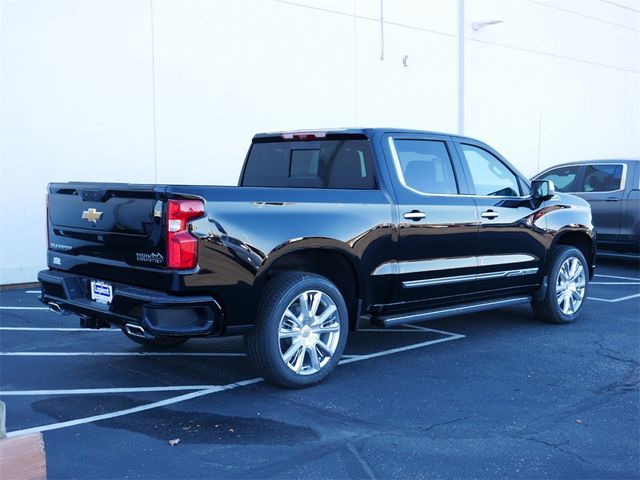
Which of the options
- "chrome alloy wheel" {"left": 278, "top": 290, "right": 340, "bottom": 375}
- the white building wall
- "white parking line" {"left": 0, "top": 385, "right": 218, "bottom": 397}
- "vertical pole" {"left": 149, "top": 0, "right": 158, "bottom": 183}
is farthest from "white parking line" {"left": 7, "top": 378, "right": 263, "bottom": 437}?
"vertical pole" {"left": 149, "top": 0, "right": 158, "bottom": 183}

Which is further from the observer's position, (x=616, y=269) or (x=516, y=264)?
(x=616, y=269)

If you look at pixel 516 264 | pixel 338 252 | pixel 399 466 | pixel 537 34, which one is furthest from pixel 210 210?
pixel 537 34

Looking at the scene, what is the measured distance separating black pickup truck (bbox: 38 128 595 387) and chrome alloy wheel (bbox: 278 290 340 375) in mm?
11

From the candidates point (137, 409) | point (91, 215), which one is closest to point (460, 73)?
point (91, 215)

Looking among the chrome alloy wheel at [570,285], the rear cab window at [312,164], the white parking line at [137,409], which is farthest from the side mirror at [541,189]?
the white parking line at [137,409]

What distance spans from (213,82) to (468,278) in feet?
21.5

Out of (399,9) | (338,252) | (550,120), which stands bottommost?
(338,252)

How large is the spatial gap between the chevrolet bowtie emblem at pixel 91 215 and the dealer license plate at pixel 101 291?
0.45 m

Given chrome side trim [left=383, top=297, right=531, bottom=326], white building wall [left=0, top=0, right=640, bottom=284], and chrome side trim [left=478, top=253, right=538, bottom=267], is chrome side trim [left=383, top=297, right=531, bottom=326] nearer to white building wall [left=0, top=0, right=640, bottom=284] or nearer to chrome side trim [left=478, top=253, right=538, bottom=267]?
chrome side trim [left=478, top=253, right=538, bottom=267]

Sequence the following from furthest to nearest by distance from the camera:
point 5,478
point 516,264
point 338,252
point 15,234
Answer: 1. point 15,234
2. point 516,264
3. point 338,252
4. point 5,478

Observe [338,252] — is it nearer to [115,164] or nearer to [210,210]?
[210,210]

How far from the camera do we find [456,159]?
670 centimetres

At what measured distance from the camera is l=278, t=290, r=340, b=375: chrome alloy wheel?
209 inches

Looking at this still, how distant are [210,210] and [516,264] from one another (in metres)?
3.54
